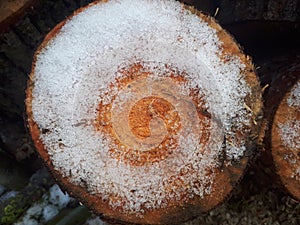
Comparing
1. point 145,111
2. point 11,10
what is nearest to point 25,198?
point 11,10

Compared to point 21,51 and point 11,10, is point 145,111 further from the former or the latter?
point 21,51

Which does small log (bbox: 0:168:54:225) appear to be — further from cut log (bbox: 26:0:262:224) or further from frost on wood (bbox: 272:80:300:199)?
frost on wood (bbox: 272:80:300:199)

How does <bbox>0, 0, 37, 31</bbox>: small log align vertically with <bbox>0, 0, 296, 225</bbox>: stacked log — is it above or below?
above

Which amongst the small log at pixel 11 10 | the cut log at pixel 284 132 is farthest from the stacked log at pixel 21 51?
the cut log at pixel 284 132

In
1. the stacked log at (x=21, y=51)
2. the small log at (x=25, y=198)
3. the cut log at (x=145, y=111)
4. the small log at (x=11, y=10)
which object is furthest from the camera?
the small log at (x=25, y=198)

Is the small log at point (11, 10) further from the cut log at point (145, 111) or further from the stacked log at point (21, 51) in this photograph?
the cut log at point (145, 111)

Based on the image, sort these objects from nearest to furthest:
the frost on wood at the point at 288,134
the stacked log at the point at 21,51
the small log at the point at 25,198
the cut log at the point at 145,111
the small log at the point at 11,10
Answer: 1. the cut log at the point at 145,111
2. the frost on wood at the point at 288,134
3. the small log at the point at 11,10
4. the stacked log at the point at 21,51
5. the small log at the point at 25,198

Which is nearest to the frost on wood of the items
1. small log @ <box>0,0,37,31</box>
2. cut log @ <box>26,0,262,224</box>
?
cut log @ <box>26,0,262,224</box>
